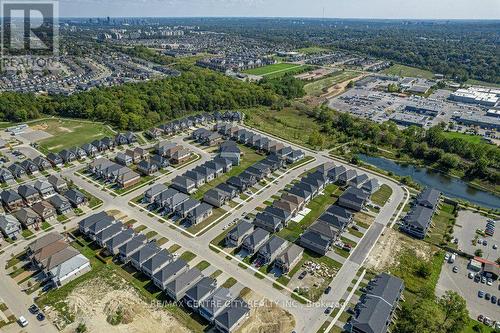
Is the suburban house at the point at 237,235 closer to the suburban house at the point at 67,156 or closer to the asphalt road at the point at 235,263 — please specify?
the asphalt road at the point at 235,263

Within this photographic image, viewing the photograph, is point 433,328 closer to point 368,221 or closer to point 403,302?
point 403,302

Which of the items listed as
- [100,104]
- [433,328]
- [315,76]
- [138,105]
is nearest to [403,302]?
[433,328]

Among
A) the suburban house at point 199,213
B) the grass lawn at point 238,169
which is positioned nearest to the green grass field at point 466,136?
the grass lawn at point 238,169

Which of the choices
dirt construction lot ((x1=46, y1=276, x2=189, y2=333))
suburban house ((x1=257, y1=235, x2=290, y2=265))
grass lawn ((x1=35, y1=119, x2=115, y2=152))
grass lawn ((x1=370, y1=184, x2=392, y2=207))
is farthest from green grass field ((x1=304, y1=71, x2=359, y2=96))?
dirt construction lot ((x1=46, y1=276, x2=189, y2=333))

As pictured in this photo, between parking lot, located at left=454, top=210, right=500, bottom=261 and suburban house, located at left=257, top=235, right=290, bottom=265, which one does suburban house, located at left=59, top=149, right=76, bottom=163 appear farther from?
parking lot, located at left=454, top=210, right=500, bottom=261

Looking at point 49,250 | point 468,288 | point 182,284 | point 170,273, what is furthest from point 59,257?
point 468,288

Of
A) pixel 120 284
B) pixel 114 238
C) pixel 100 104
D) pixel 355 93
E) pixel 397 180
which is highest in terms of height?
pixel 355 93

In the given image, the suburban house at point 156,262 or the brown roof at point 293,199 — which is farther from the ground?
the brown roof at point 293,199

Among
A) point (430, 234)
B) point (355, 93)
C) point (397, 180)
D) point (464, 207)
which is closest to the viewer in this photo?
point (430, 234)
